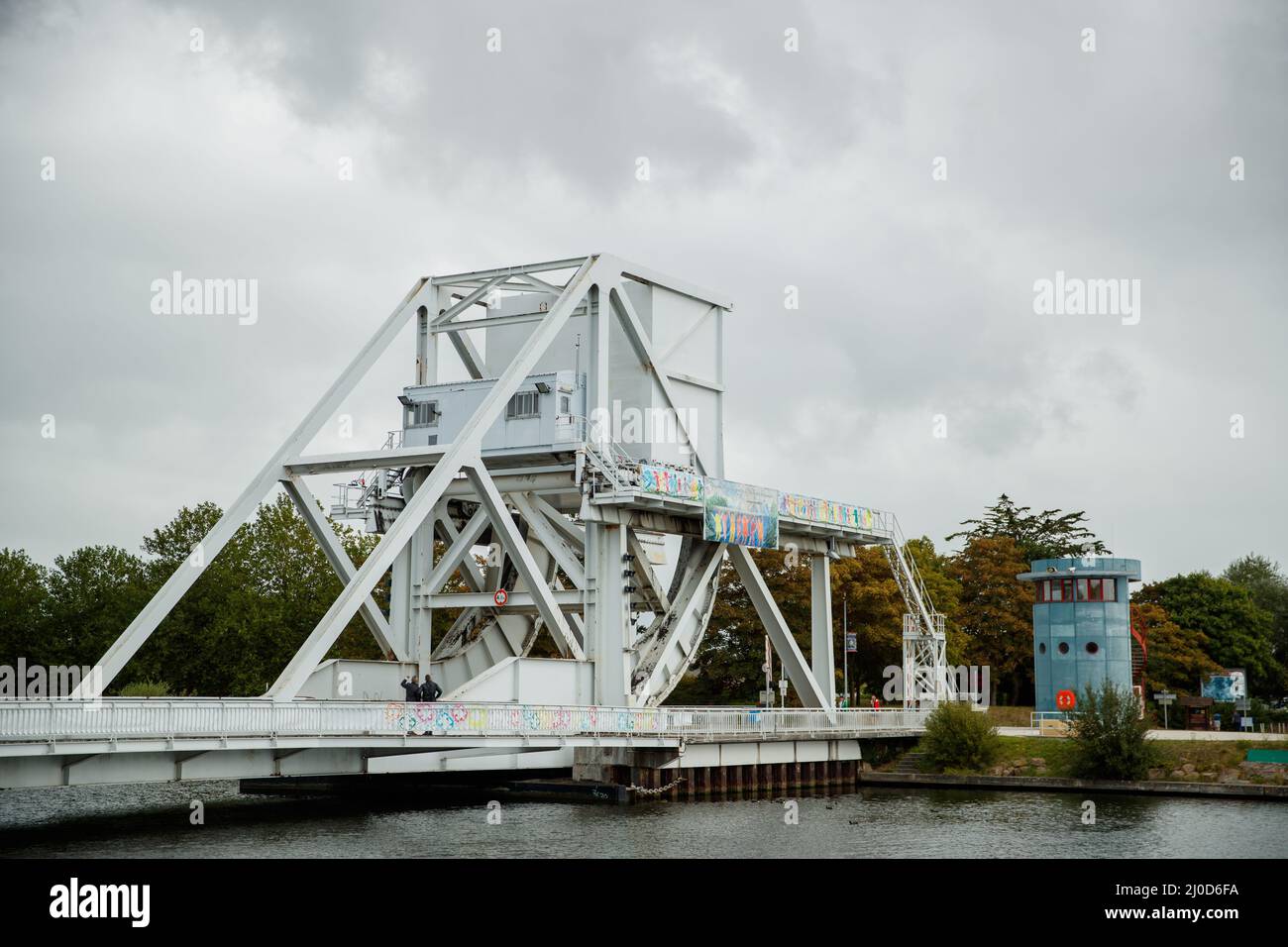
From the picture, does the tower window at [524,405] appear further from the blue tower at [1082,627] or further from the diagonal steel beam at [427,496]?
the blue tower at [1082,627]

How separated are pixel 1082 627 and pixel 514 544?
1008 inches

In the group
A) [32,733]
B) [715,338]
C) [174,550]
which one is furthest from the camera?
[174,550]

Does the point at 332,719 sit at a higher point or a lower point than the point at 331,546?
lower

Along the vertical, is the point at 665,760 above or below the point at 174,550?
below

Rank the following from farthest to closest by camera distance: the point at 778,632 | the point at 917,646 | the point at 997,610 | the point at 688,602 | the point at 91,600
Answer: the point at 997,610 < the point at 91,600 < the point at 917,646 < the point at 778,632 < the point at 688,602

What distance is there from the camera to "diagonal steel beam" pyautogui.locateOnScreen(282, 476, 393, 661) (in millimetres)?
41556

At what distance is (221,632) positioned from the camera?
65.1 meters

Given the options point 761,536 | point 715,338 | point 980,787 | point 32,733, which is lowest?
point 980,787

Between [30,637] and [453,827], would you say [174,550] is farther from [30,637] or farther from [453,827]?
[453,827]

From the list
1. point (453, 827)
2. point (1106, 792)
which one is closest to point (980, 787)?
point (1106, 792)

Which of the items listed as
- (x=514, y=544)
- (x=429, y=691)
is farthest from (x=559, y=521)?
(x=429, y=691)

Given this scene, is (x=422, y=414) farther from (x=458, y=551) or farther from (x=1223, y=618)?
(x=1223, y=618)

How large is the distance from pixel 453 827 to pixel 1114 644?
30.6m

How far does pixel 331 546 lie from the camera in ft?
142
